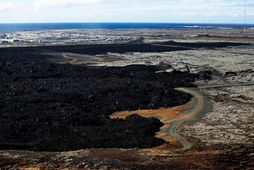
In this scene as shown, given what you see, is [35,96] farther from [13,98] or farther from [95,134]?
[95,134]

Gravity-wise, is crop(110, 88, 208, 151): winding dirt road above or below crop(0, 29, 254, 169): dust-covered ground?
below

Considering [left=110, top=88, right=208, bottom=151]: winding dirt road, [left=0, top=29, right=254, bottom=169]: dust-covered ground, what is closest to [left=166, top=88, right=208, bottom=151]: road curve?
[left=110, top=88, right=208, bottom=151]: winding dirt road

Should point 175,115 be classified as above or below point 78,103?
below

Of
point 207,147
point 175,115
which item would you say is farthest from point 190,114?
point 207,147

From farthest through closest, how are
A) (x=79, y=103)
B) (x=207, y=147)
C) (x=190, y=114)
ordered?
(x=79, y=103) → (x=190, y=114) → (x=207, y=147)

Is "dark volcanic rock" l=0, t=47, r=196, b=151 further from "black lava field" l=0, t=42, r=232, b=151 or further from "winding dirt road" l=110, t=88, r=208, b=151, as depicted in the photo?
"winding dirt road" l=110, t=88, r=208, b=151

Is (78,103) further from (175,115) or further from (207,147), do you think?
(207,147)

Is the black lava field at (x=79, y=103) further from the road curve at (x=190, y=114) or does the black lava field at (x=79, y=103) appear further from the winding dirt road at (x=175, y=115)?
the road curve at (x=190, y=114)

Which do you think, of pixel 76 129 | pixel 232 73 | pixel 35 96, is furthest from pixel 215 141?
pixel 232 73
